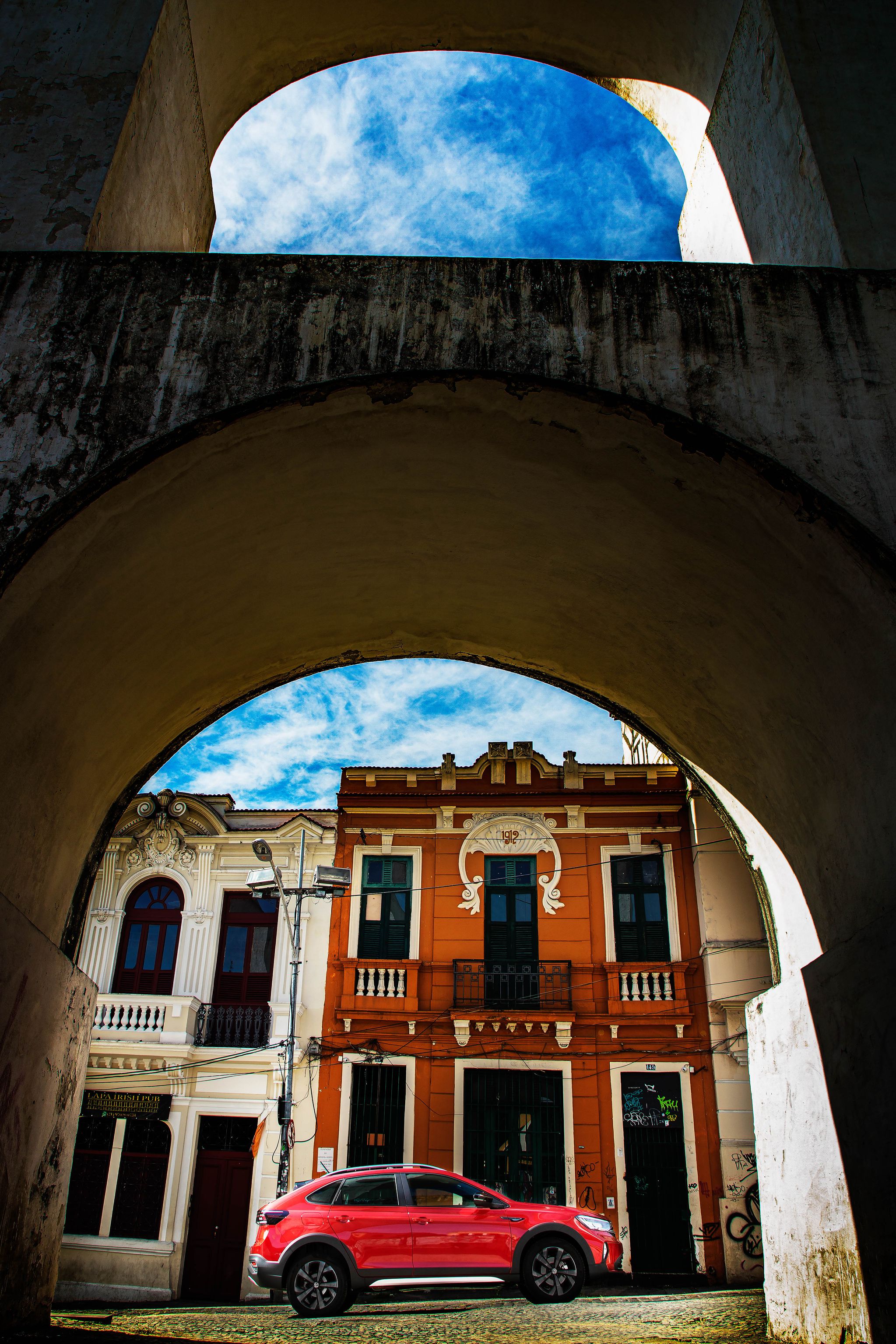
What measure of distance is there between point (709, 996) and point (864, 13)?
1431cm

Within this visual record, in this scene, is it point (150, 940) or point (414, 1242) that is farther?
point (150, 940)

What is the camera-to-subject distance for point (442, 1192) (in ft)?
33.7

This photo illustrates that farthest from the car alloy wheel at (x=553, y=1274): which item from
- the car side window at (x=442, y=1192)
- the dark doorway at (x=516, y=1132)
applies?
the dark doorway at (x=516, y=1132)

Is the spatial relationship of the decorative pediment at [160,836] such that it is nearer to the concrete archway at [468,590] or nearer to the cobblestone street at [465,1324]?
the cobblestone street at [465,1324]

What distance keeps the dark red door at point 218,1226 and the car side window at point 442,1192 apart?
21.8 feet

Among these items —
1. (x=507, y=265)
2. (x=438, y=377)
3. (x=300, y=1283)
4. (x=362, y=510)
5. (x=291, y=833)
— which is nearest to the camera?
(x=438, y=377)

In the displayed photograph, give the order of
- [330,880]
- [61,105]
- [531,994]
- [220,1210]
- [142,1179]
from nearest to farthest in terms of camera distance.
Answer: [61,105] < [330,880] < [220,1210] < [142,1179] < [531,994]

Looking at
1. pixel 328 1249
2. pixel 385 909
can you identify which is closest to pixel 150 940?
pixel 385 909

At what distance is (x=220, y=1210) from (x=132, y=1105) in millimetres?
2355

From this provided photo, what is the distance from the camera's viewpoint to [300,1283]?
368 inches

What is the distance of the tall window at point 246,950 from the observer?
17000 millimetres

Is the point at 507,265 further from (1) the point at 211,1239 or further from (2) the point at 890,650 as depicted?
(1) the point at 211,1239

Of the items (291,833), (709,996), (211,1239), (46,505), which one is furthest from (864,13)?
(211,1239)

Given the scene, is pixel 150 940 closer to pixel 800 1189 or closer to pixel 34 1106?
pixel 34 1106
